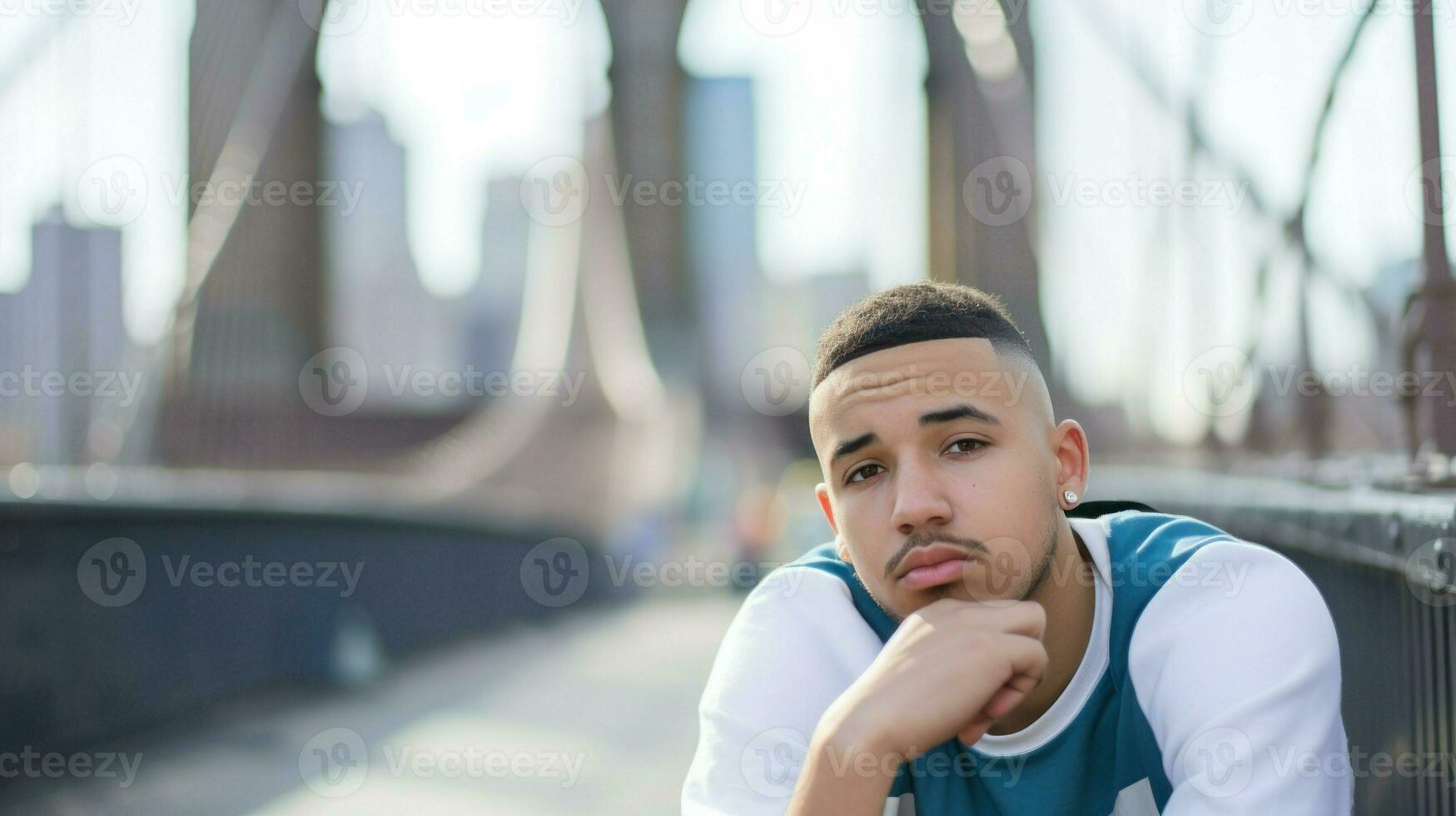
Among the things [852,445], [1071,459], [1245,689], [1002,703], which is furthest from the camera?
[1071,459]

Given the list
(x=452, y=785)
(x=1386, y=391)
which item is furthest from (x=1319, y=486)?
(x=452, y=785)

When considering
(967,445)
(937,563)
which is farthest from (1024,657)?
(967,445)

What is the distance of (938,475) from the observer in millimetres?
1379

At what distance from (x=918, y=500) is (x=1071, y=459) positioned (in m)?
0.30

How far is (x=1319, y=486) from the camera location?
249 cm

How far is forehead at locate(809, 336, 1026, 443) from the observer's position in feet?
4.56

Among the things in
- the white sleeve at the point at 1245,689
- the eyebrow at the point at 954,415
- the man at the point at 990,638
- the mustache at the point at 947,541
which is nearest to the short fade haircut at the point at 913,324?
the man at the point at 990,638

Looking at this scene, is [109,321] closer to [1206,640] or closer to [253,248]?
[253,248]

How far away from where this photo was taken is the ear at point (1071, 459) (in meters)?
1.53

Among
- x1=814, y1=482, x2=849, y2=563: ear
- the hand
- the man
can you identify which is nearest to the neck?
the man

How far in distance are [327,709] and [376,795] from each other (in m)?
1.60

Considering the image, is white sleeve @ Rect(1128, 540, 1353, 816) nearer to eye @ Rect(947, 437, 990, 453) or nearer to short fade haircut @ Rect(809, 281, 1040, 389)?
eye @ Rect(947, 437, 990, 453)

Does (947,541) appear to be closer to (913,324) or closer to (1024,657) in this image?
(1024,657)

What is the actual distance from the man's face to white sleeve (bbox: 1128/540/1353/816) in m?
0.17
